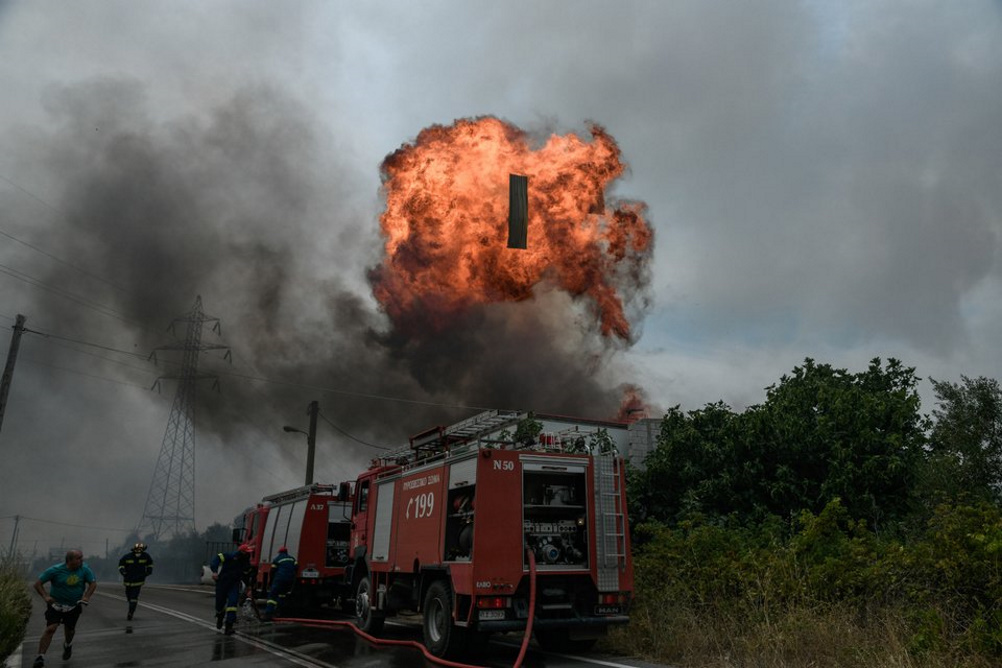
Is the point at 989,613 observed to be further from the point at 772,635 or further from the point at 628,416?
the point at 628,416

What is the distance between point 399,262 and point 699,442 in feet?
47.3

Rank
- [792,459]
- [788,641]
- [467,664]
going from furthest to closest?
[792,459], [467,664], [788,641]

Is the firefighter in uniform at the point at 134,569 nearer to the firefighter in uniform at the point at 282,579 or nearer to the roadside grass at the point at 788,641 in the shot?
the firefighter in uniform at the point at 282,579

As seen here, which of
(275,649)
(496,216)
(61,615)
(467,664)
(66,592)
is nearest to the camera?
(467,664)

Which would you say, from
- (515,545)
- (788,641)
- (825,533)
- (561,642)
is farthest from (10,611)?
(825,533)

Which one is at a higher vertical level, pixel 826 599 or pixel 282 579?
pixel 826 599

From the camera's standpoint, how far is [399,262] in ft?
92.9

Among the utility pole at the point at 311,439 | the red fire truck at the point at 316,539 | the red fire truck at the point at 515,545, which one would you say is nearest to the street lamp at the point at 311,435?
the utility pole at the point at 311,439

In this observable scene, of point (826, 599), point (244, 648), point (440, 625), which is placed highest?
point (826, 599)

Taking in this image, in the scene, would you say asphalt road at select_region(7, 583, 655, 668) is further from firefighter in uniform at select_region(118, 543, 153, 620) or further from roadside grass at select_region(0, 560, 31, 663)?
firefighter in uniform at select_region(118, 543, 153, 620)

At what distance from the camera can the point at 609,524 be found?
10.2 metres

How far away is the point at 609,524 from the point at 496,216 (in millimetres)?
17911

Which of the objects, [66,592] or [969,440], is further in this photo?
[969,440]

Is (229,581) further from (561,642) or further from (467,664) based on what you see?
(561,642)
